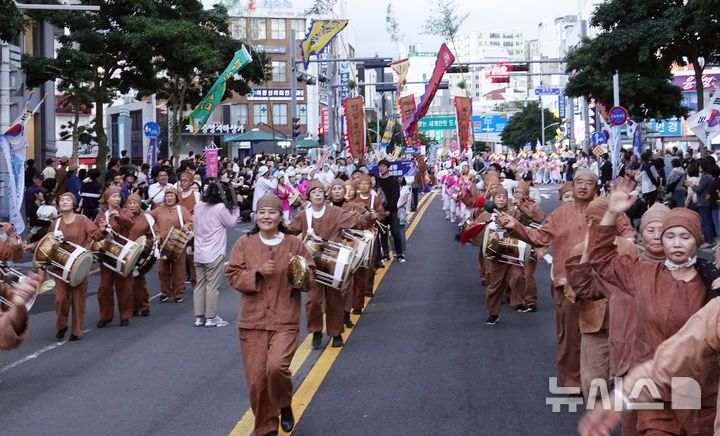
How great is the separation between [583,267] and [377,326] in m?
6.79

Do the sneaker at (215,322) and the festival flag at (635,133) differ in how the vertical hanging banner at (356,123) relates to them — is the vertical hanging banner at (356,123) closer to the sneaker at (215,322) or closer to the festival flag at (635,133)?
the festival flag at (635,133)

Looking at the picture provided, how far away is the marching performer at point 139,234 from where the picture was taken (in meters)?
13.0

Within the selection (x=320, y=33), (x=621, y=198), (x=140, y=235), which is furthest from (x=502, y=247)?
(x=320, y=33)

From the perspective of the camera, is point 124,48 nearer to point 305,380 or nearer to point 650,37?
point 650,37

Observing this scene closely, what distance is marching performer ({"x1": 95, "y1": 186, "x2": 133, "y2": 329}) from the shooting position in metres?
12.4

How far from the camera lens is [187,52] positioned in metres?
27.8

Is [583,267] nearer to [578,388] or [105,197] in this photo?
[578,388]

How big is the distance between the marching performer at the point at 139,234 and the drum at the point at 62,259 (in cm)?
167

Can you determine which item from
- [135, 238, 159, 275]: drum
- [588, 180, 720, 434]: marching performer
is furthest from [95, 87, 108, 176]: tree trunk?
[588, 180, 720, 434]: marching performer

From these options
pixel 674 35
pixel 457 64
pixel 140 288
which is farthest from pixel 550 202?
pixel 140 288

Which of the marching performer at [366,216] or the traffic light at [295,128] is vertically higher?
the traffic light at [295,128]

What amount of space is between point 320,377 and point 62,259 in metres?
3.56

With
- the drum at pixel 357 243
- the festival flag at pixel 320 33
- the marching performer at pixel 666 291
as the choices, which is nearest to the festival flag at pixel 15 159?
the drum at pixel 357 243

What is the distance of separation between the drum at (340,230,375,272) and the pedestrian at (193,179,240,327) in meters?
1.66
